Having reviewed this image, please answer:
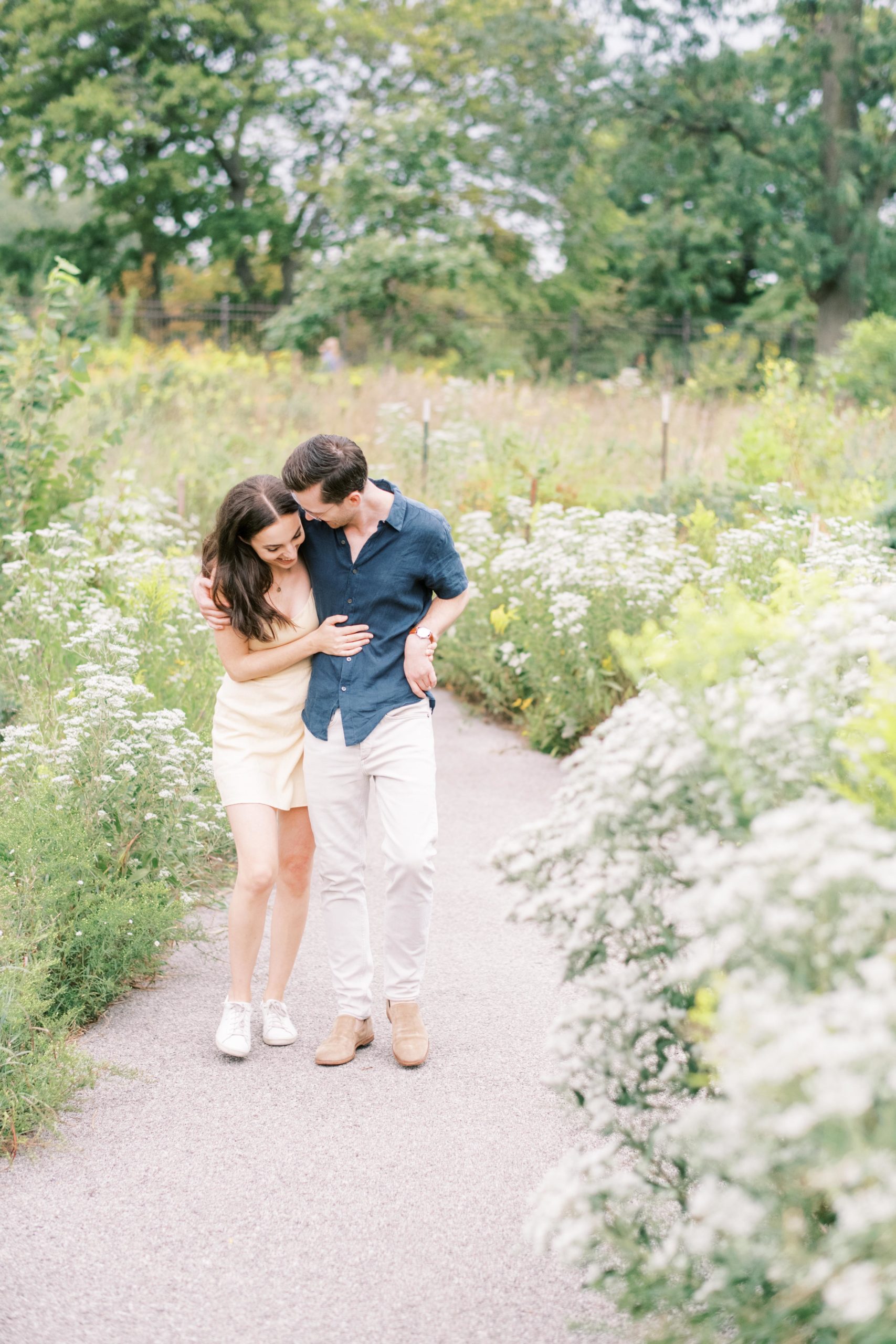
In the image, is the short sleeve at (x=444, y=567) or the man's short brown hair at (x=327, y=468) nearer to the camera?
the man's short brown hair at (x=327, y=468)

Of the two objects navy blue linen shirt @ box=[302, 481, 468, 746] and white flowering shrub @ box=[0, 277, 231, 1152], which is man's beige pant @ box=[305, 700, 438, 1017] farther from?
white flowering shrub @ box=[0, 277, 231, 1152]

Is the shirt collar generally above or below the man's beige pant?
above

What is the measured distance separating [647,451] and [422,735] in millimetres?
8948

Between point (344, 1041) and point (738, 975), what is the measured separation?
2379 millimetres

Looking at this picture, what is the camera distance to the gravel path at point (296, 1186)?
103 inches

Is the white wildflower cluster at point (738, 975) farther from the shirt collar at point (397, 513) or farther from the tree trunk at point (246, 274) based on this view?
the tree trunk at point (246, 274)

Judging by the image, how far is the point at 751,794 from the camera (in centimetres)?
190

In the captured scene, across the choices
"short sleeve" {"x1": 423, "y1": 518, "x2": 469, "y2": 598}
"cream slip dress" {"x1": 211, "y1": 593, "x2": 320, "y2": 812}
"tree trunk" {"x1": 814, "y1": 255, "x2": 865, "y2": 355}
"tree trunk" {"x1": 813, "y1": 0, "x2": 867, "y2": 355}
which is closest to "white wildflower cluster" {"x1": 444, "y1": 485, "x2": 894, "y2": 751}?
"short sleeve" {"x1": 423, "y1": 518, "x2": 469, "y2": 598}

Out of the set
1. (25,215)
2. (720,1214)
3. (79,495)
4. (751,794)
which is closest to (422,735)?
(751,794)

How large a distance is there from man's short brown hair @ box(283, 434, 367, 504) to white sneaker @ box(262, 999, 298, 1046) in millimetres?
1619

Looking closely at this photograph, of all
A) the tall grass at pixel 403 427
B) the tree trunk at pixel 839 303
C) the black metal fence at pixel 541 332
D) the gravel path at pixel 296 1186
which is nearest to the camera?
the gravel path at pixel 296 1186

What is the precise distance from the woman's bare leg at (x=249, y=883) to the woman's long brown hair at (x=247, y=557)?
0.54 meters

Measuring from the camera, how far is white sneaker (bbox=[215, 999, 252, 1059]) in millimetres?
3695

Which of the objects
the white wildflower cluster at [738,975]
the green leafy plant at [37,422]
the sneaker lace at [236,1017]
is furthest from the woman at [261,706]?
the green leafy plant at [37,422]
